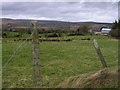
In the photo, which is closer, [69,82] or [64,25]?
[69,82]

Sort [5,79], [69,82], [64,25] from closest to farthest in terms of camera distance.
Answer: [69,82]
[5,79]
[64,25]

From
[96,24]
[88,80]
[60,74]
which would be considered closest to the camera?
[88,80]

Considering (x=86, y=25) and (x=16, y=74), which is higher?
(x=86, y=25)

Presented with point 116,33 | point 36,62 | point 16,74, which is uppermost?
point 116,33

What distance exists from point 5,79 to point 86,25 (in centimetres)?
384

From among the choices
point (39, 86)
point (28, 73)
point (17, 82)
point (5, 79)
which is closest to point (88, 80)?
point (39, 86)

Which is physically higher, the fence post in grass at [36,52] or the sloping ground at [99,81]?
the fence post in grass at [36,52]

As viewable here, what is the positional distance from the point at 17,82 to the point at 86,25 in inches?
153

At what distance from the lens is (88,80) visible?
6.74m

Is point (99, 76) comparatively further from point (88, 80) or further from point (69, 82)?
point (69, 82)

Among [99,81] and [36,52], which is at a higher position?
[36,52]

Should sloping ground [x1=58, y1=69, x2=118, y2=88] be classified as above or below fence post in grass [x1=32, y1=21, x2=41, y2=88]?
below

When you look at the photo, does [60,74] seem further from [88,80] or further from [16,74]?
[88,80]

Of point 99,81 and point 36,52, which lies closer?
point 99,81
